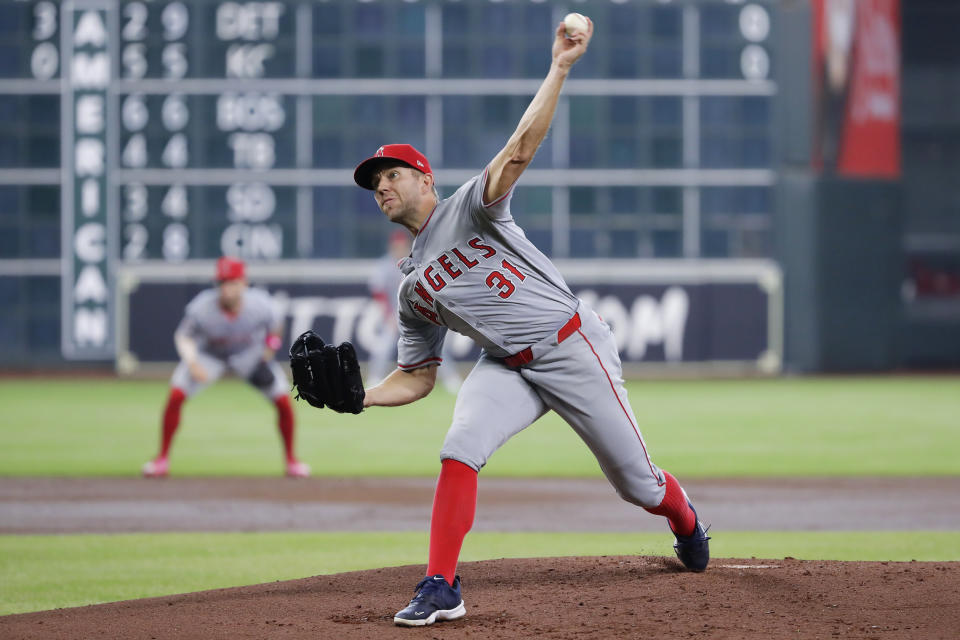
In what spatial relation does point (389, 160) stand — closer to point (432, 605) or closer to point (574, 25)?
point (574, 25)

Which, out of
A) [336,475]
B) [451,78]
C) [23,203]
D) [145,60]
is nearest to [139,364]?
[23,203]

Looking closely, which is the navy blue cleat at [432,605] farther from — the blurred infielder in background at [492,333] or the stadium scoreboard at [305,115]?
the stadium scoreboard at [305,115]

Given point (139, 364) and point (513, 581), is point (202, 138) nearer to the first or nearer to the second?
point (139, 364)

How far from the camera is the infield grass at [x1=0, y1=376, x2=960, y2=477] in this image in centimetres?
976

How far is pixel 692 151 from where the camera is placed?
2003cm

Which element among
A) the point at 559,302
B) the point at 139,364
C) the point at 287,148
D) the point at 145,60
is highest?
the point at 145,60

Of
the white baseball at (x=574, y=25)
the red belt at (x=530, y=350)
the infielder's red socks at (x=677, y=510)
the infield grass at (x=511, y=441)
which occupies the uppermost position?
the white baseball at (x=574, y=25)

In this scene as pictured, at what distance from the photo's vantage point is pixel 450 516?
4230mm

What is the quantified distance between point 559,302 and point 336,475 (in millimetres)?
5071

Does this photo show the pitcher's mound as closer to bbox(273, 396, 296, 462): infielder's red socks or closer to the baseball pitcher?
the baseball pitcher

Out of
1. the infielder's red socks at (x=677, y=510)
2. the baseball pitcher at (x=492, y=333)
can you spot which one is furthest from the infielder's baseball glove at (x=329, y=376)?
the infielder's red socks at (x=677, y=510)

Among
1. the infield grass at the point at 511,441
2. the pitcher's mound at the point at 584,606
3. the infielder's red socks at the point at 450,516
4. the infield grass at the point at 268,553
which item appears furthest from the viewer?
the infield grass at the point at 511,441

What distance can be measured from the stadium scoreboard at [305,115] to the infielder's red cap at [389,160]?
49.2 ft

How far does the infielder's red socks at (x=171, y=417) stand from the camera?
9.16 meters
